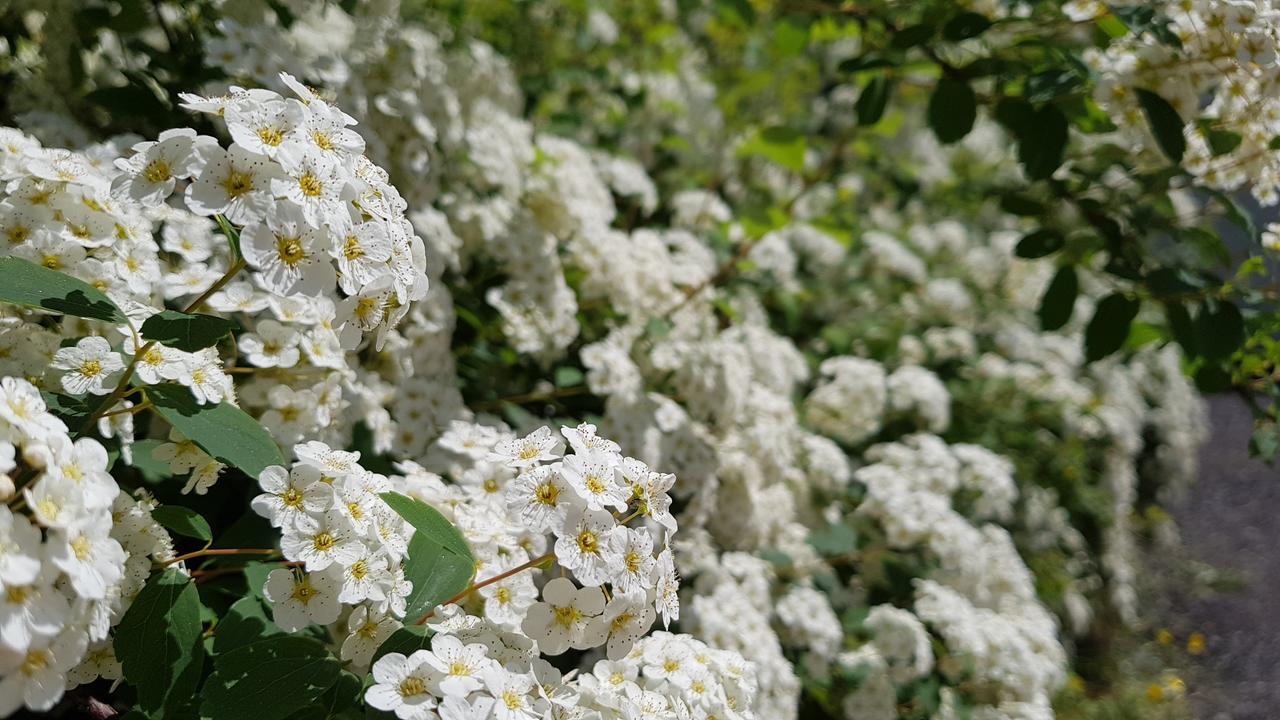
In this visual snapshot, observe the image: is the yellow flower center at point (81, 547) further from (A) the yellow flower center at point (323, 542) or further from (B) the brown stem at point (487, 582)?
(B) the brown stem at point (487, 582)

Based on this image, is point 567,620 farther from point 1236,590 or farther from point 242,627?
point 1236,590

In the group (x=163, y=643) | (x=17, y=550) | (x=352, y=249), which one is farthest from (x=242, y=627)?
(x=352, y=249)

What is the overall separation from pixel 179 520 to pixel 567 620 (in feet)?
1.79

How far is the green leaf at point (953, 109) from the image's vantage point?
2283 mm

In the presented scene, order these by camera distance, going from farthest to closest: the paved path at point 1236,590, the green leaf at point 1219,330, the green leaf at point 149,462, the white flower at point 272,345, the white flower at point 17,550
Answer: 1. the paved path at point 1236,590
2. the green leaf at point 1219,330
3. the white flower at point 272,345
4. the green leaf at point 149,462
5. the white flower at point 17,550

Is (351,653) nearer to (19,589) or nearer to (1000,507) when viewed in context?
(19,589)

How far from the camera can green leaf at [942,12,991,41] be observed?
6.97ft

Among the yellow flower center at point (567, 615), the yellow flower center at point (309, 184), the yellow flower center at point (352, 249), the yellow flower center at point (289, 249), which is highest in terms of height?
the yellow flower center at point (309, 184)

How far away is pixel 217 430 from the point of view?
1298 mm

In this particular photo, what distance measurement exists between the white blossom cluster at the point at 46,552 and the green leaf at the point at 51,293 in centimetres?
21

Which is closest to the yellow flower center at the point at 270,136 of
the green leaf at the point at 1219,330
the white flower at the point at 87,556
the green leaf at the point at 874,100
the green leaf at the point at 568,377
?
the white flower at the point at 87,556

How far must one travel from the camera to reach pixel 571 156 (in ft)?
8.91

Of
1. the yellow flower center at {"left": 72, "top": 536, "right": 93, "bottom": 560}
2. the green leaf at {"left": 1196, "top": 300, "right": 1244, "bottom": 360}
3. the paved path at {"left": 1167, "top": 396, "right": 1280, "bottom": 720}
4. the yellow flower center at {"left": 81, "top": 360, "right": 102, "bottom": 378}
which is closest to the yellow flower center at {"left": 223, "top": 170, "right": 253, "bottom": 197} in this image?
the yellow flower center at {"left": 81, "top": 360, "right": 102, "bottom": 378}

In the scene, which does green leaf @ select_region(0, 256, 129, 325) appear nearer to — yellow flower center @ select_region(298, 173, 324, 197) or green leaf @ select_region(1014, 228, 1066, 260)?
yellow flower center @ select_region(298, 173, 324, 197)
